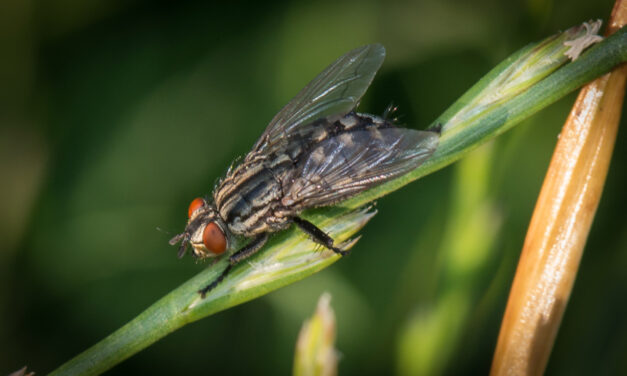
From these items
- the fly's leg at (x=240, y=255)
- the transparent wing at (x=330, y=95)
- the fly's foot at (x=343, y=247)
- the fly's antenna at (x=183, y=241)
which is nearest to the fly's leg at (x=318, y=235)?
the fly's foot at (x=343, y=247)

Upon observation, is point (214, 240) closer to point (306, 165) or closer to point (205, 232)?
point (205, 232)

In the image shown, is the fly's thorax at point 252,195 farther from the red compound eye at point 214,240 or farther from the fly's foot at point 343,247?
the fly's foot at point 343,247

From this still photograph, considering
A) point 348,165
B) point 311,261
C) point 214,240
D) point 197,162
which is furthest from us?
point 197,162

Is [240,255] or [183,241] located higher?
[183,241]

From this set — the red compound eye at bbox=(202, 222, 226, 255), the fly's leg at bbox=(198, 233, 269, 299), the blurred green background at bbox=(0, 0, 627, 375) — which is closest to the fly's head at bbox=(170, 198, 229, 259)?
the red compound eye at bbox=(202, 222, 226, 255)

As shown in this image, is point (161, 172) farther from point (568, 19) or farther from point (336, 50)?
point (568, 19)

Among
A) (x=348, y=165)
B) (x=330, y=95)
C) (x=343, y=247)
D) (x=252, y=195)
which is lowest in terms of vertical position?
(x=343, y=247)

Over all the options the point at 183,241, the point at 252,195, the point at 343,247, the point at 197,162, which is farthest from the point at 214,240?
the point at 197,162

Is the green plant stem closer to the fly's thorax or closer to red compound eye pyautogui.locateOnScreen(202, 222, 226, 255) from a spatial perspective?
red compound eye pyautogui.locateOnScreen(202, 222, 226, 255)
